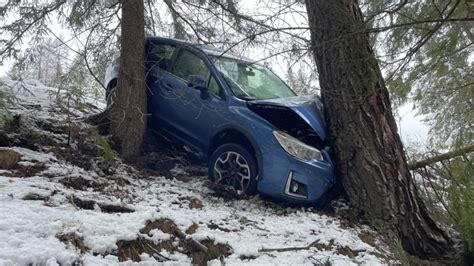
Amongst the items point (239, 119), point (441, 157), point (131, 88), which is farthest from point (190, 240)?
point (441, 157)

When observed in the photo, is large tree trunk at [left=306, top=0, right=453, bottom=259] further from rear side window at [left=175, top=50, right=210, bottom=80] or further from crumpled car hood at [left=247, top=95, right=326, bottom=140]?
rear side window at [left=175, top=50, right=210, bottom=80]

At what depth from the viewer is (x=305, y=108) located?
5.12 metres

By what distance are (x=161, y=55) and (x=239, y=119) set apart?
1.90 m

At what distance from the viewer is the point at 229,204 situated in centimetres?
444

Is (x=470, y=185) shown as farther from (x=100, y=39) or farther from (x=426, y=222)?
(x=100, y=39)

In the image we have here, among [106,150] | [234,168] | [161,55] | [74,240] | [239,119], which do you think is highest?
[161,55]

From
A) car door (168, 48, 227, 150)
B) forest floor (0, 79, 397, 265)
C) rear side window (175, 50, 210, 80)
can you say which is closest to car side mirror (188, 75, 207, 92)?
car door (168, 48, 227, 150)

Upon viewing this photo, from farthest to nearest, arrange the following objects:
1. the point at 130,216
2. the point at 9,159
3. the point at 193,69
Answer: the point at 193,69 < the point at 9,159 < the point at 130,216

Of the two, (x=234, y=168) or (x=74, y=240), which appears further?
(x=234, y=168)

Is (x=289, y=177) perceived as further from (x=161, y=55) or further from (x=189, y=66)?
(x=161, y=55)

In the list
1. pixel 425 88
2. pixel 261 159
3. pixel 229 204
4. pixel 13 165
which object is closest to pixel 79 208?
pixel 13 165

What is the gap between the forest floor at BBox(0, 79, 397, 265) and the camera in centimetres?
269

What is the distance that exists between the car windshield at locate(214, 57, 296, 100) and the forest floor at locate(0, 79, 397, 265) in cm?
132

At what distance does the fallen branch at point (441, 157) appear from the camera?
484 cm
